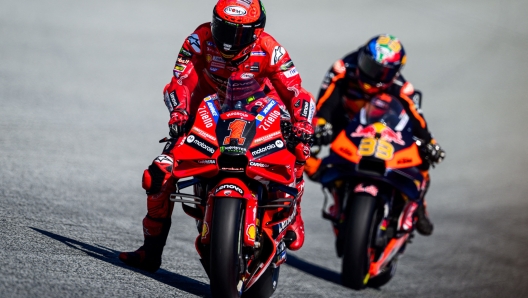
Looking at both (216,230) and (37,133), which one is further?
(37,133)

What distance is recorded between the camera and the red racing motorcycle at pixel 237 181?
18.1 feet

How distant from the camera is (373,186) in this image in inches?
327

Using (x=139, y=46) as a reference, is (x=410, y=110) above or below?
above

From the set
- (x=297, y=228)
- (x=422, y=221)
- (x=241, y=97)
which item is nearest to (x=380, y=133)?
(x=422, y=221)

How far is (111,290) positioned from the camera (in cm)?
570

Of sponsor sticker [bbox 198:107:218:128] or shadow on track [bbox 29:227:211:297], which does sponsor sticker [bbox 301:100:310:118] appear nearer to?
sponsor sticker [bbox 198:107:218:128]

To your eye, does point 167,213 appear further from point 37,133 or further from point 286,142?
point 37,133

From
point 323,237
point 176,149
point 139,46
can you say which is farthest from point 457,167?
point 176,149

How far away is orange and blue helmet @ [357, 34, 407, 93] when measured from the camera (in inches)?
356

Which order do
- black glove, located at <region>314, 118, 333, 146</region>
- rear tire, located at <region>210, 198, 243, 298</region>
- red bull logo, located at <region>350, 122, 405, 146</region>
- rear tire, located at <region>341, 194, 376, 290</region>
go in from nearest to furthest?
1. rear tire, located at <region>210, 198, 243, 298</region>
2. rear tire, located at <region>341, 194, 376, 290</region>
3. red bull logo, located at <region>350, 122, 405, 146</region>
4. black glove, located at <region>314, 118, 333, 146</region>

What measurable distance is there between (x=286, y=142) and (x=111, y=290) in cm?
157

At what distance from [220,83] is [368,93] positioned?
2.87 meters

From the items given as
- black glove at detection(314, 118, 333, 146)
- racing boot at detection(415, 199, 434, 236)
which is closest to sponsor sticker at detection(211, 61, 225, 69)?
black glove at detection(314, 118, 333, 146)

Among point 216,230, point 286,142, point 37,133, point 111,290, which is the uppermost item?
point 286,142
